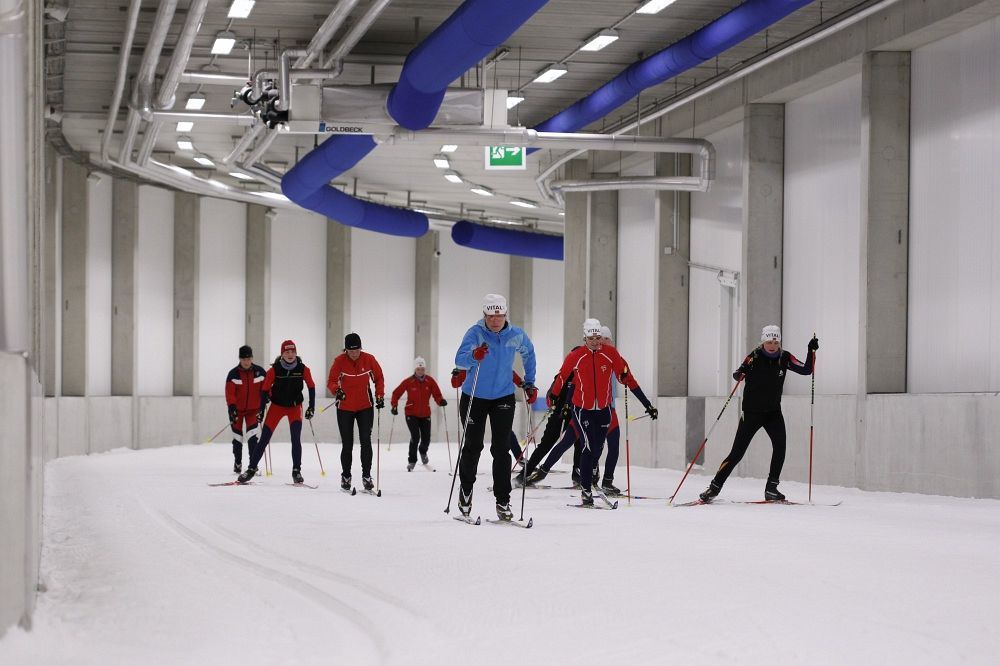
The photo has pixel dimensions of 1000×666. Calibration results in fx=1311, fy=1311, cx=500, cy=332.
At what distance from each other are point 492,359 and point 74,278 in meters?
18.7

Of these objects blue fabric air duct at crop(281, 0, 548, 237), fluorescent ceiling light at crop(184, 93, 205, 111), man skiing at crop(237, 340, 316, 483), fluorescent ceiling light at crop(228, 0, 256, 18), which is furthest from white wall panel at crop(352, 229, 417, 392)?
man skiing at crop(237, 340, 316, 483)

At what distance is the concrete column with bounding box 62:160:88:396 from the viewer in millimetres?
26938

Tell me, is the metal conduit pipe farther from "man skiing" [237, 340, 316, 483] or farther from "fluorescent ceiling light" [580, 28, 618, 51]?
"fluorescent ceiling light" [580, 28, 618, 51]

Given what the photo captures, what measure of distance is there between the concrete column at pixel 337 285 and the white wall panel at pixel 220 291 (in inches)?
85.9

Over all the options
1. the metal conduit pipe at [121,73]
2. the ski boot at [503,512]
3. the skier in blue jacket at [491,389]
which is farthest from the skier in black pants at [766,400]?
the metal conduit pipe at [121,73]

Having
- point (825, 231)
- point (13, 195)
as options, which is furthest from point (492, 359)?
point (825, 231)

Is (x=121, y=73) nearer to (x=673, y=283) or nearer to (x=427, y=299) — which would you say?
(x=673, y=283)

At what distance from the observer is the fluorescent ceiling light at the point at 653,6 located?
52.7 feet

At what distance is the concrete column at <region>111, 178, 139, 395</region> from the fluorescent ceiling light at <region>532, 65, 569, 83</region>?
12691 millimetres

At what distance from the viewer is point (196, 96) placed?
70.0 feet

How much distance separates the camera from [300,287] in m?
34.5

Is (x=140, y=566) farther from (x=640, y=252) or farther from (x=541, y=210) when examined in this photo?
(x=541, y=210)


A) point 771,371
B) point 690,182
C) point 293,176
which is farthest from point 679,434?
point 771,371

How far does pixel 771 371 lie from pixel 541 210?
840 inches
